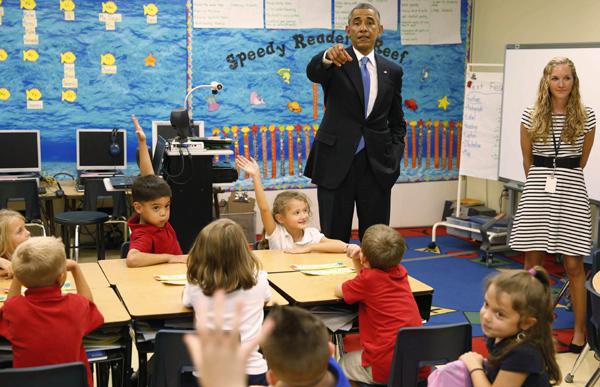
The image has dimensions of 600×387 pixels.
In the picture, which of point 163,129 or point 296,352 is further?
point 163,129

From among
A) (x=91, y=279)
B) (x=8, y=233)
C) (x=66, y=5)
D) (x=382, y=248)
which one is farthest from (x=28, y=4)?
(x=382, y=248)

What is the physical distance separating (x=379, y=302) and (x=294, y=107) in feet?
13.9

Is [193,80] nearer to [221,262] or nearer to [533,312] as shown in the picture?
[221,262]

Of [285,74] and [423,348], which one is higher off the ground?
[285,74]

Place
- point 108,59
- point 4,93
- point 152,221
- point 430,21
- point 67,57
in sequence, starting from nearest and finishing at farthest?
point 152,221
point 4,93
point 67,57
point 108,59
point 430,21

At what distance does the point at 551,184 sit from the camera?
3.69 metres

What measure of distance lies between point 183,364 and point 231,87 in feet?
14.5

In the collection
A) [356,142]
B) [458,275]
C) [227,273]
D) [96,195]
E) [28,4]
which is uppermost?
[28,4]

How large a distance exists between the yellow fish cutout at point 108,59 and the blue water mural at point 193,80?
1.0 inches

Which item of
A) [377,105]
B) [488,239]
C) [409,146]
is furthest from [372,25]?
[409,146]

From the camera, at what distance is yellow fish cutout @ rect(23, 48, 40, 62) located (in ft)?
18.2

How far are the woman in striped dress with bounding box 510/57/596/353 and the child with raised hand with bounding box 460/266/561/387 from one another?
2012mm

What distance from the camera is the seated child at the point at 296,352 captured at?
1250 millimetres

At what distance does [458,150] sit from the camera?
716 cm
